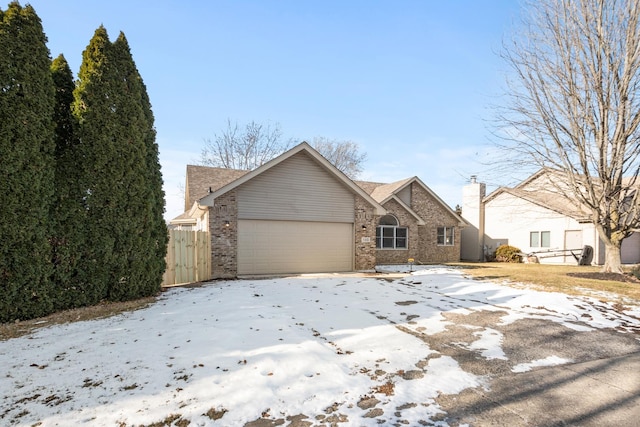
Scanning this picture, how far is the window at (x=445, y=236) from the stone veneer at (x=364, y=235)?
884 centimetres

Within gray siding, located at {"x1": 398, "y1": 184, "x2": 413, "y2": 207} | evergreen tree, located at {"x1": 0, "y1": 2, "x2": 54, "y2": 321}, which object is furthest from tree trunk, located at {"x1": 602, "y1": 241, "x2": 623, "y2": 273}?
evergreen tree, located at {"x1": 0, "y1": 2, "x2": 54, "y2": 321}

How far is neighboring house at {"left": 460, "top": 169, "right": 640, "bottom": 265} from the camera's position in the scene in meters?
19.4

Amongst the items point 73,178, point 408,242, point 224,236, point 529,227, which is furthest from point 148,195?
point 529,227

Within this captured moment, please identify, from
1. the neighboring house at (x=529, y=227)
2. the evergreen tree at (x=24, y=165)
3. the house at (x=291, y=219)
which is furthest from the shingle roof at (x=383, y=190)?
the evergreen tree at (x=24, y=165)

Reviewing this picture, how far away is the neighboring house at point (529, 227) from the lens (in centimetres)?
1942

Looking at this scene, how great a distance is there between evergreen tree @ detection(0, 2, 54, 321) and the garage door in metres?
6.40

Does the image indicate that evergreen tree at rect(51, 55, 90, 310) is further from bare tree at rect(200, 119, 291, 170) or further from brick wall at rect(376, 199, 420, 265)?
bare tree at rect(200, 119, 291, 170)

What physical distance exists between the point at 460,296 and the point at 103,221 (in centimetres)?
923

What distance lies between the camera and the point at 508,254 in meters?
21.6

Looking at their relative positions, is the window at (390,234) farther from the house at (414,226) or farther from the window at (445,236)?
the window at (445,236)

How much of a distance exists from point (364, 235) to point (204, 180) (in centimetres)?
1025

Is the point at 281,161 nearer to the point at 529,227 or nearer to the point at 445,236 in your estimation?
the point at 445,236

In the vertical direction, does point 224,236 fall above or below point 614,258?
above

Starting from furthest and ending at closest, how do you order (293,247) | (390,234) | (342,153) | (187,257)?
(342,153) → (390,234) → (293,247) → (187,257)
